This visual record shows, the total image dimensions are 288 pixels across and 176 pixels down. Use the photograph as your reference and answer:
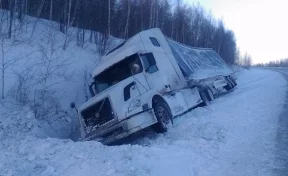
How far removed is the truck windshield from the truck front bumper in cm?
155

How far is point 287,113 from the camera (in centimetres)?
1021

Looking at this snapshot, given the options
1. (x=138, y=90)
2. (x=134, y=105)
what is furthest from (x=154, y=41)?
(x=134, y=105)

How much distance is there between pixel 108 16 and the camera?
2206cm

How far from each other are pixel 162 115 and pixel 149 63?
1.71 meters

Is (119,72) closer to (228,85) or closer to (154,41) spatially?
(154,41)

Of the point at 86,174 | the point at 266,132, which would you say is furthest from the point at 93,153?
the point at 266,132

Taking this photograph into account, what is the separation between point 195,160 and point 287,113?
5523mm

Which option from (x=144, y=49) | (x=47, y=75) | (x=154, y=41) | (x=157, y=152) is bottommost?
(x=157, y=152)

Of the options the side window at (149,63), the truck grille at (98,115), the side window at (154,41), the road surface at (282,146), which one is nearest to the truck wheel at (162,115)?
the side window at (149,63)

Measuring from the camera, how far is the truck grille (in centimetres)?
845

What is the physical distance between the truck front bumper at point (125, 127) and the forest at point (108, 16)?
847 centimetres

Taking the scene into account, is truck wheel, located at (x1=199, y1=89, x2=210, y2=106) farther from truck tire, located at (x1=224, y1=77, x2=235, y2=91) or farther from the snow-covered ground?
truck tire, located at (x1=224, y1=77, x2=235, y2=91)

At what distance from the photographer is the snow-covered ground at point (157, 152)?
5.66 meters

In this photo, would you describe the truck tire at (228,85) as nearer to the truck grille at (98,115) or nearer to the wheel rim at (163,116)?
the wheel rim at (163,116)
